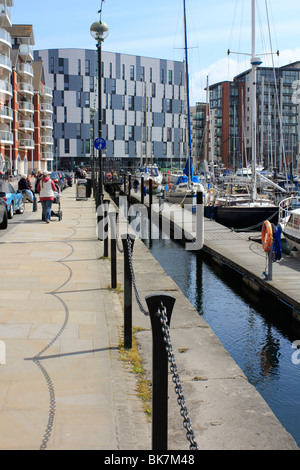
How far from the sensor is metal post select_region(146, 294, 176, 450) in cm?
387

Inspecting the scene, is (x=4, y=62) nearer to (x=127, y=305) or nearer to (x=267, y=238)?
(x=267, y=238)

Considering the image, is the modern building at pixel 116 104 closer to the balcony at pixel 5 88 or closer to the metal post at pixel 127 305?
the balcony at pixel 5 88

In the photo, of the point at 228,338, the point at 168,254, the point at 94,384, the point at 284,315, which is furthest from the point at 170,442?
the point at 168,254

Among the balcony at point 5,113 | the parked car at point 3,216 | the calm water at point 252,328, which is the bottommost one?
the calm water at point 252,328

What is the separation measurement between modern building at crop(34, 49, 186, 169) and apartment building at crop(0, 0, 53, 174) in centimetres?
1636

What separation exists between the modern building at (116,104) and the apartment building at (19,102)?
16.4m

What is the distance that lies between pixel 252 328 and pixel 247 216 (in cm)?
1494

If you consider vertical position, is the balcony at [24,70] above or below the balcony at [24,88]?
above

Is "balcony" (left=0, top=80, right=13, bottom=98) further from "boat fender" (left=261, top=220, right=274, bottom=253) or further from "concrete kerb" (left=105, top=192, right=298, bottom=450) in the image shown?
"concrete kerb" (left=105, top=192, right=298, bottom=450)

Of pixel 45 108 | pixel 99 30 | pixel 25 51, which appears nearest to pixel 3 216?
pixel 99 30

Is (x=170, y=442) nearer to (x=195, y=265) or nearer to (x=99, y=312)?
(x=99, y=312)

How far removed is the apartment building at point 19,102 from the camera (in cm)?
5997

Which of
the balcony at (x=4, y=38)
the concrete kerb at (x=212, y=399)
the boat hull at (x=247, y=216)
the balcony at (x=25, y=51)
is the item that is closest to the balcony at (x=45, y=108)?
the balcony at (x=25, y=51)
